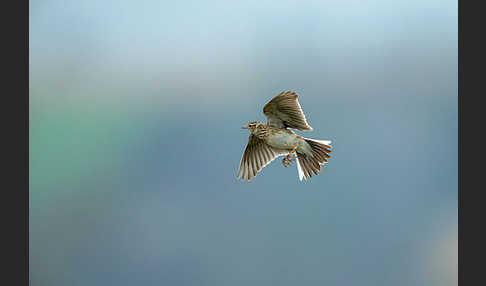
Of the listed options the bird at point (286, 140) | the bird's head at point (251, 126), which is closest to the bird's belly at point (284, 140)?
the bird at point (286, 140)

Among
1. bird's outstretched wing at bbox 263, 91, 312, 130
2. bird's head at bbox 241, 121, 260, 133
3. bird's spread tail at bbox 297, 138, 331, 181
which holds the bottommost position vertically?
bird's spread tail at bbox 297, 138, 331, 181

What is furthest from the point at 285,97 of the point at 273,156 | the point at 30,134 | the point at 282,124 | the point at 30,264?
the point at 30,264

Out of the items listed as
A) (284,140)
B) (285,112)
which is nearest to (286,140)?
(284,140)

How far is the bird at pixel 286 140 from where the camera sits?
8.70 ft

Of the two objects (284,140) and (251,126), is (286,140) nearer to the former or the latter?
(284,140)

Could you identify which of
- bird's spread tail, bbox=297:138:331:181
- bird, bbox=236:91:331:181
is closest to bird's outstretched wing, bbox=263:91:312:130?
bird, bbox=236:91:331:181

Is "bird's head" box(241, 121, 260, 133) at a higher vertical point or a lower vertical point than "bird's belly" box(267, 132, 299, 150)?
higher

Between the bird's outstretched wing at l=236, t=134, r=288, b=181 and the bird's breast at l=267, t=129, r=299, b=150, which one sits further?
the bird's outstretched wing at l=236, t=134, r=288, b=181

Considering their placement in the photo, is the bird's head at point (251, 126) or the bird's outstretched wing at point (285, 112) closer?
the bird's outstretched wing at point (285, 112)

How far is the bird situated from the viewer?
104 inches

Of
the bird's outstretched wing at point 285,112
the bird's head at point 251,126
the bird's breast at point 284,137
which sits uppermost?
the bird's outstretched wing at point 285,112

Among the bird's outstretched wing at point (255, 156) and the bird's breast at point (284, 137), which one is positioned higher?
the bird's breast at point (284, 137)

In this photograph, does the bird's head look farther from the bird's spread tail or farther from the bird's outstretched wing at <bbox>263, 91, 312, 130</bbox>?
the bird's spread tail

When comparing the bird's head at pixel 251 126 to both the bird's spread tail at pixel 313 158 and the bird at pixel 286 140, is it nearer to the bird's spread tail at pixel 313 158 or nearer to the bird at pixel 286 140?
the bird at pixel 286 140
